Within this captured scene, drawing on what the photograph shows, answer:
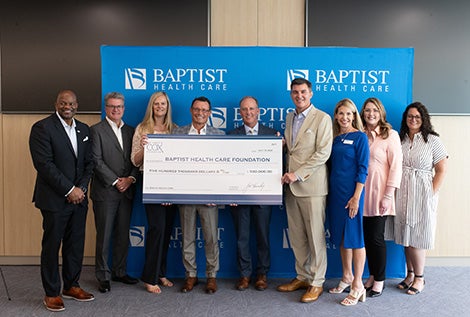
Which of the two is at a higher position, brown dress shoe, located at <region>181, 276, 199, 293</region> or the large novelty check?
the large novelty check

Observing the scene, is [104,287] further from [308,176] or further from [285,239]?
[308,176]

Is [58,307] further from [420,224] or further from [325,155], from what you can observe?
[420,224]

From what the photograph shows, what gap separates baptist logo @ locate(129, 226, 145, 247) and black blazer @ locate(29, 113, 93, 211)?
33.4 inches

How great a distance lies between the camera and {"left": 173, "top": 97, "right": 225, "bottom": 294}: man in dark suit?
337cm

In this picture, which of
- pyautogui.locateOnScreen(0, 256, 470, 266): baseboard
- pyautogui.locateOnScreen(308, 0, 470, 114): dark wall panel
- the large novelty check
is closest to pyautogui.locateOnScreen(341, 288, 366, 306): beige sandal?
the large novelty check

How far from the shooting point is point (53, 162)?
3.01 m

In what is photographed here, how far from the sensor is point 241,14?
→ 4258mm

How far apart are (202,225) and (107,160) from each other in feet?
3.32

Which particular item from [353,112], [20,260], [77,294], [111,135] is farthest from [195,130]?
[20,260]

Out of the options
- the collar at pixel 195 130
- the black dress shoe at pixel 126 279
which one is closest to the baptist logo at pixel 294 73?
the collar at pixel 195 130

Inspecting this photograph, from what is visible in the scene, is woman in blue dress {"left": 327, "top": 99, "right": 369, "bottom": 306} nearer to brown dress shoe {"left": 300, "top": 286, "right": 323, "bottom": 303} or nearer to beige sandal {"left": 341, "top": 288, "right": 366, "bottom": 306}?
beige sandal {"left": 341, "top": 288, "right": 366, "bottom": 306}

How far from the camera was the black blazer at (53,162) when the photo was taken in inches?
116

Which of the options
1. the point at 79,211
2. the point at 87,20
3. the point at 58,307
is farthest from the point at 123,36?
the point at 58,307

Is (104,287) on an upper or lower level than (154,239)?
lower
